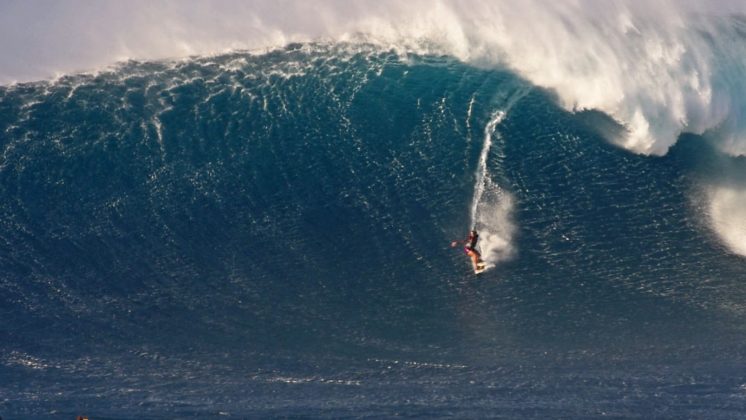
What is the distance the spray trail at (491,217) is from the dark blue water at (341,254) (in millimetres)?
186

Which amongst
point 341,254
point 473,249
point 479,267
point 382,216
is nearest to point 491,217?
point 473,249

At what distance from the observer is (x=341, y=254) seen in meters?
25.6

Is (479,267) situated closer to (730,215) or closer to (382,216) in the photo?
(382,216)

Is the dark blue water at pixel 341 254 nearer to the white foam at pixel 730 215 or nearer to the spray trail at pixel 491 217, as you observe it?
the spray trail at pixel 491 217

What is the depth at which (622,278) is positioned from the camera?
25.1 meters

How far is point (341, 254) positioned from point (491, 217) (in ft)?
13.5

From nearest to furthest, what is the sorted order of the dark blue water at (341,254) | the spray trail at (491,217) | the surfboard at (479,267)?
the dark blue water at (341,254) < the surfboard at (479,267) < the spray trail at (491,217)

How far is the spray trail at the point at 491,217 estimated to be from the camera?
2552 centimetres

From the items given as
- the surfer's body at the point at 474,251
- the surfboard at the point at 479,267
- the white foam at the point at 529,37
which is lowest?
the surfboard at the point at 479,267

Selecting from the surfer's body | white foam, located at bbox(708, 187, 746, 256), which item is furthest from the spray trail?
white foam, located at bbox(708, 187, 746, 256)

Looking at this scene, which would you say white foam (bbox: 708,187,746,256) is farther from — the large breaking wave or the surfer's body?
the surfer's body

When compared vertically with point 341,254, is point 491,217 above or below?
above

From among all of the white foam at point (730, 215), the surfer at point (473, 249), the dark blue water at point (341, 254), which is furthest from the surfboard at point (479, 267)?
the white foam at point (730, 215)

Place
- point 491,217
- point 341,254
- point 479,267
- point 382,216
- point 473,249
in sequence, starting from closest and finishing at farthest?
point 473,249 → point 479,267 → point 341,254 → point 491,217 → point 382,216
